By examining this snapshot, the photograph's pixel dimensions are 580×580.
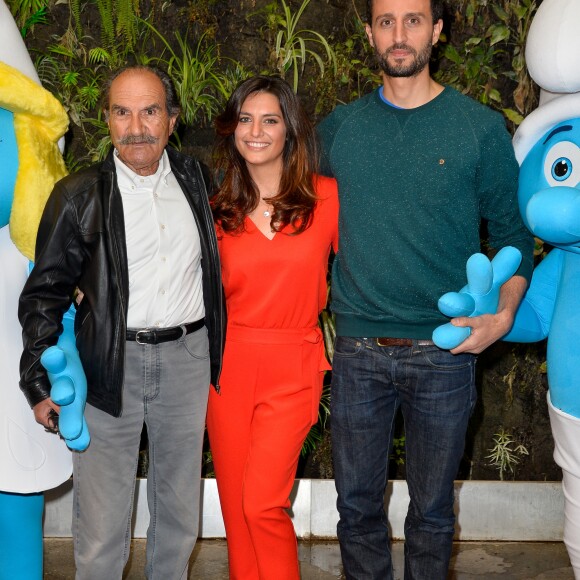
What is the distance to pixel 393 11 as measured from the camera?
255 centimetres

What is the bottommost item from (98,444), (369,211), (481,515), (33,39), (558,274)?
(481,515)

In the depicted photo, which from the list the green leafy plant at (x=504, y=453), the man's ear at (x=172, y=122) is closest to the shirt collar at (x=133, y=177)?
the man's ear at (x=172, y=122)

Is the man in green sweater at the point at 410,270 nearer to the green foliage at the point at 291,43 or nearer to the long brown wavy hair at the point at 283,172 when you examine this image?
the long brown wavy hair at the point at 283,172

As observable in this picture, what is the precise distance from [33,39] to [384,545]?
249cm

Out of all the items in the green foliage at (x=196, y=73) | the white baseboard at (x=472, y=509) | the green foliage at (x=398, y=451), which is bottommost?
the white baseboard at (x=472, y=509)

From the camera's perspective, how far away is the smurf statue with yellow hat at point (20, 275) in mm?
2627

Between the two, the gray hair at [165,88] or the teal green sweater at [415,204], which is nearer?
the teal green sweater at [415,204]

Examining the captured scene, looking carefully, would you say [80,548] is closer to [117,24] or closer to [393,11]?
[393,11]

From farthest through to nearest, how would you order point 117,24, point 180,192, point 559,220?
point 117,24
point 180,192
point 559,220

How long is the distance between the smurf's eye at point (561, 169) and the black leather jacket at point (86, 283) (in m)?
1.22

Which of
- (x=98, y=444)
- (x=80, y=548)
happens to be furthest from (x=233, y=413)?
(x=80, y=548)

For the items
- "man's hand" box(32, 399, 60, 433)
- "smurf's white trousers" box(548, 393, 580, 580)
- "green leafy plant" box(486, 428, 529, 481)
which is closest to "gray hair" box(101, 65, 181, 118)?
"man's hand" box(32, 399, 60, 433)

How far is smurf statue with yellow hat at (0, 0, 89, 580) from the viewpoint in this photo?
2.63m

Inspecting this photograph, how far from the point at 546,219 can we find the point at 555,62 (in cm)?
46
